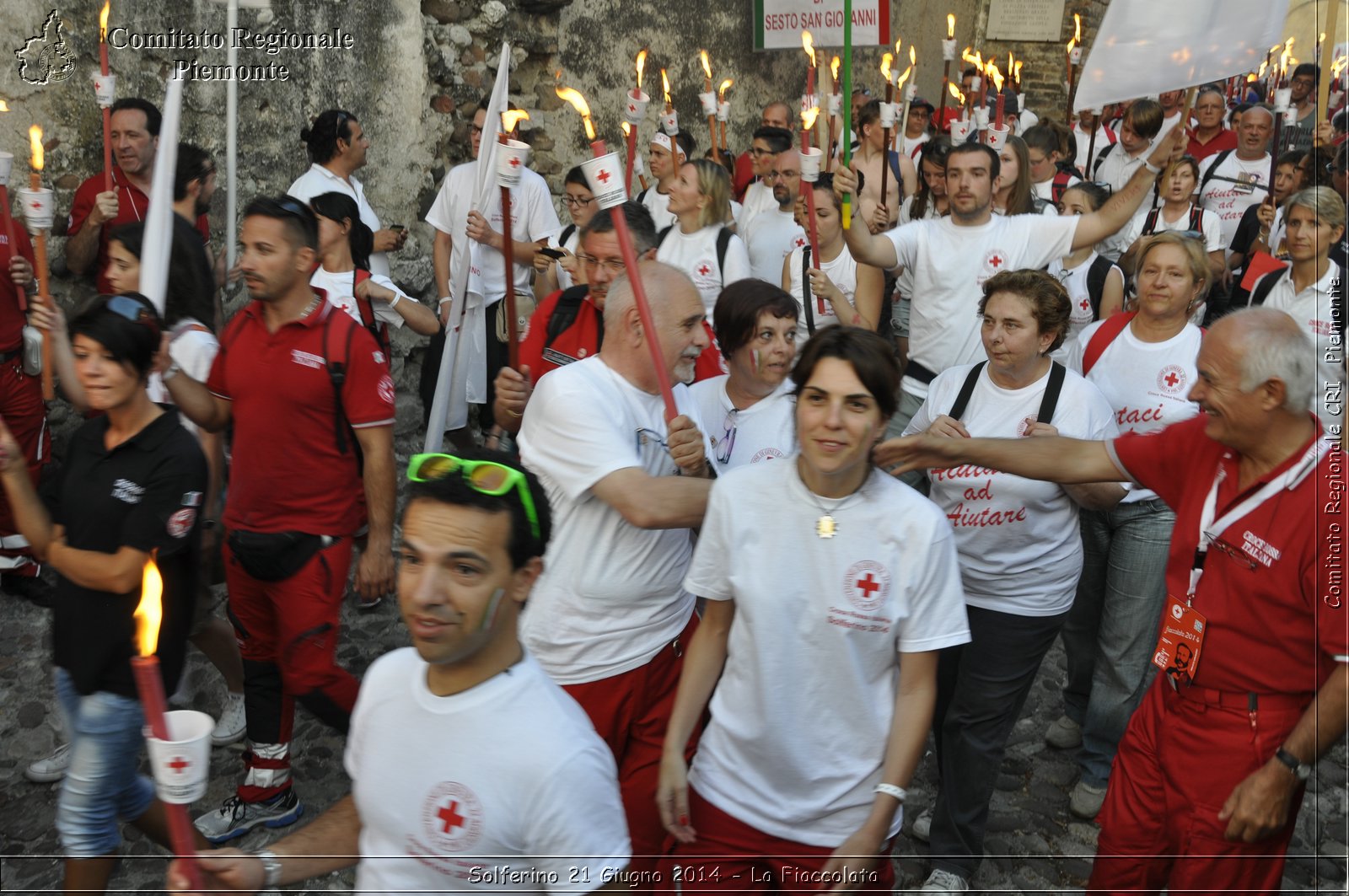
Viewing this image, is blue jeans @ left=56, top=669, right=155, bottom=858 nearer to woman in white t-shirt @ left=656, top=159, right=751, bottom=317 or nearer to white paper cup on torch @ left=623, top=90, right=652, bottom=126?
white paper cup on torch @ left=623, top=90, right=652, bottom=126

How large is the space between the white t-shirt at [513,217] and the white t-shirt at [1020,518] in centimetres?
382

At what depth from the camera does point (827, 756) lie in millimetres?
2932

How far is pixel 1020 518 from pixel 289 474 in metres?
2.50

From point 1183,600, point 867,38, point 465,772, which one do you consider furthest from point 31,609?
point 867,38

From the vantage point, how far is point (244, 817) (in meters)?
4.43

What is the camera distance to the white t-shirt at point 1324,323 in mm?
3984

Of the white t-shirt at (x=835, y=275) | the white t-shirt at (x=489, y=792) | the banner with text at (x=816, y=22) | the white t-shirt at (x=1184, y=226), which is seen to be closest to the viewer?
the white t-shirt at (x=489, y=792)

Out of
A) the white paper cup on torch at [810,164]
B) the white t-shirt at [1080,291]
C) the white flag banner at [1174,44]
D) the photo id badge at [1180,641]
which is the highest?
the white flag banner at [1174,44]

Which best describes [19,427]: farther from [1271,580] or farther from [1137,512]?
[1271,580]

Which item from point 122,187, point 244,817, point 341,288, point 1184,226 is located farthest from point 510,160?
point 1184,226

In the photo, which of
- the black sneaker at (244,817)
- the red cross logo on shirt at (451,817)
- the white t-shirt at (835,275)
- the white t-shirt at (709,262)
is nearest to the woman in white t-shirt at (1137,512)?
the white t-shirt at (835,275)

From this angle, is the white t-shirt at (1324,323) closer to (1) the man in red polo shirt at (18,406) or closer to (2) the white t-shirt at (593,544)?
(2) the white t-shirt at (593,544)

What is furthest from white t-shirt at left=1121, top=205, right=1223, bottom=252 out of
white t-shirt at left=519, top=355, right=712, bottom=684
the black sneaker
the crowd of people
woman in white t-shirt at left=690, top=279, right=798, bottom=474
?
the black sneaker

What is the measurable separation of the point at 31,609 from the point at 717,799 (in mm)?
4346
